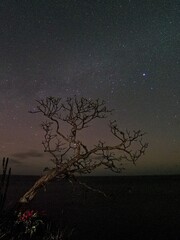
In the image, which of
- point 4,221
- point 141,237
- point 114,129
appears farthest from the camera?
point 141,237

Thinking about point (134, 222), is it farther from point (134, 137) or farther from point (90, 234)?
point (134, 137)

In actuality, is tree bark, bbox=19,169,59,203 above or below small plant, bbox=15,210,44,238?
above

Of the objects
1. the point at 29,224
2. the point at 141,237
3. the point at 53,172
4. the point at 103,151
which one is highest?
the point at 103,151

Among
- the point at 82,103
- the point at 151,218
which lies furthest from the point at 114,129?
the point at 151,218

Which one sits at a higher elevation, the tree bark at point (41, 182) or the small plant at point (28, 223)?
the tree bark at point (41, 182)

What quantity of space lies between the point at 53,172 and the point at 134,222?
22.7 meters

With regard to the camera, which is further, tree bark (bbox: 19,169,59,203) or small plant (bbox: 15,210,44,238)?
small plant (bbox: 15,210,44,238)

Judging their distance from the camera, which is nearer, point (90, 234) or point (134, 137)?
point (134, 137)

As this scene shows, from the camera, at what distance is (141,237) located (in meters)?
27.5

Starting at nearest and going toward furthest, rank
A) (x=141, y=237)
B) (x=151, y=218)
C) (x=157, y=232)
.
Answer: (x=141, y=237), (x=157, y=232), (x=151, y=218)

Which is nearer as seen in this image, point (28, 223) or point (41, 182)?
point (41, 182)

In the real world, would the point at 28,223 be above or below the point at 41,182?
below

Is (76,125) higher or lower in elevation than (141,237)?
higher

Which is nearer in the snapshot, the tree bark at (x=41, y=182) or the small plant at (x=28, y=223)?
the tree bark at (x=41, y=182)
